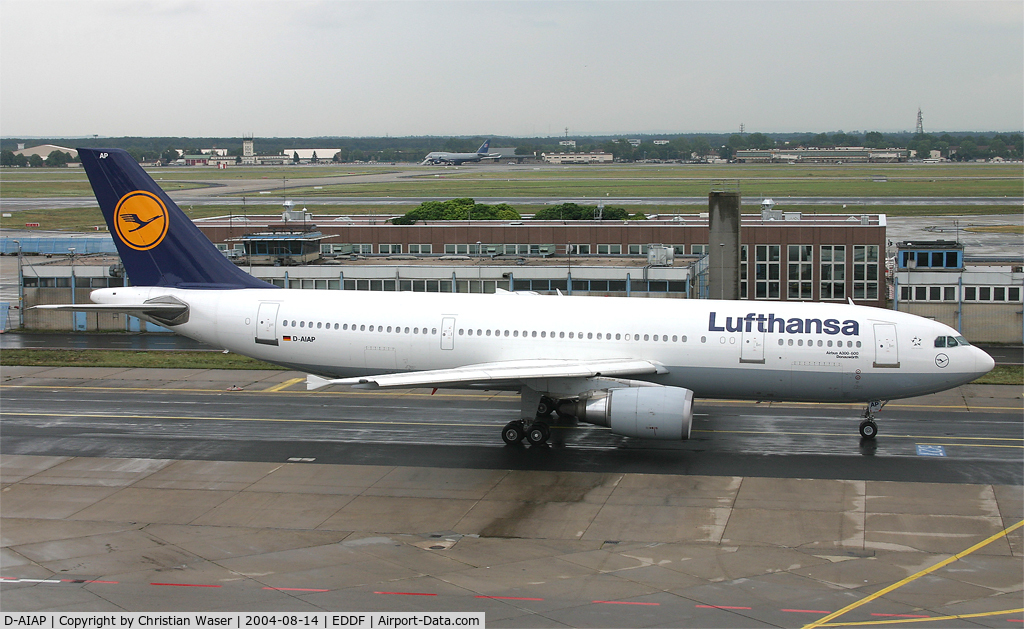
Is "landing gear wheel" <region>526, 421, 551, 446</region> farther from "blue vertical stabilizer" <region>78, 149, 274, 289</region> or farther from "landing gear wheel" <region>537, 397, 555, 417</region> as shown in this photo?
"blue vertical stabilizer" <region>78, 149, 274, 289</region>

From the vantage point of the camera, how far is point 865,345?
1171 inches

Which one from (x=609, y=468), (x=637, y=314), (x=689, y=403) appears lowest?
(x=609, y=468)

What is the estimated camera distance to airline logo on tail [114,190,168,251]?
33.8 m

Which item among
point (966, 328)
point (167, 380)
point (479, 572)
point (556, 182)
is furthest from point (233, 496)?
point (556, 182)

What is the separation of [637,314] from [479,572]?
43.4 feet

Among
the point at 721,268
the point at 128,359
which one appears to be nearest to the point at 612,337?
the point at 721,268

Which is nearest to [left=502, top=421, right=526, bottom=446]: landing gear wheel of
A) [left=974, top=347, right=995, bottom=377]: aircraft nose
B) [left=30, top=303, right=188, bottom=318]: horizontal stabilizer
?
[left=30, top=303, right=188, bottom=318]: horizontal stabilizer

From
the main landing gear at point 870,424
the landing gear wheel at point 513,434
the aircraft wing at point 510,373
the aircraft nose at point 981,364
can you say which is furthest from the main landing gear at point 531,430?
the aircraft nose at point 981,364

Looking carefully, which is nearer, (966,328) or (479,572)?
(479,572)

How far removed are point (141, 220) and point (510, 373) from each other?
15434mm

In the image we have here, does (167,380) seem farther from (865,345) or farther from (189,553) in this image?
(865,345)

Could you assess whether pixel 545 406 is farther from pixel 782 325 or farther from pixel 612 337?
pixel 782 325

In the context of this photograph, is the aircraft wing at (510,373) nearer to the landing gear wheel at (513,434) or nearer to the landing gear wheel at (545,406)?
the landing gear wheel at (545,406)

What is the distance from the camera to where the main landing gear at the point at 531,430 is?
100.0 feet
